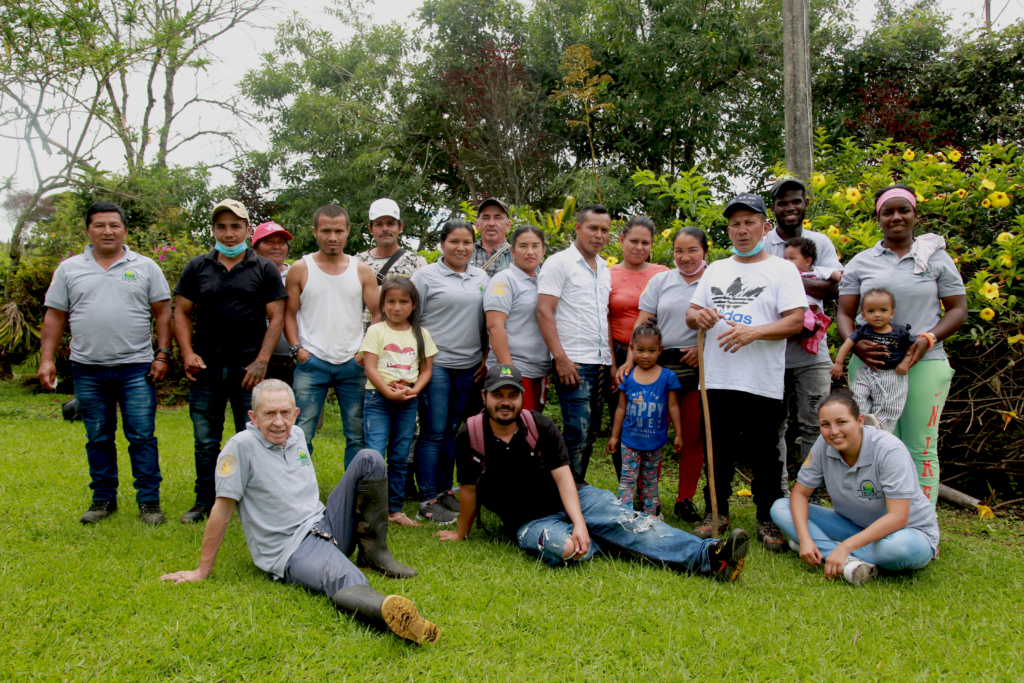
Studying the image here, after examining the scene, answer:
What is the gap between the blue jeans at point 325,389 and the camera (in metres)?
4.61

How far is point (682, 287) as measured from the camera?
4.60 meters

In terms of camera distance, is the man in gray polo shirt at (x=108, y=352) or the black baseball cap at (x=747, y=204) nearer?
the black baseball cap at (x=747, y=204)

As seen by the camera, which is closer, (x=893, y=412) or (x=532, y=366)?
(x=893, y=412)

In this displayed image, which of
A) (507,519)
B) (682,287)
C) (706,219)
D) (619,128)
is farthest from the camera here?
(619,128)

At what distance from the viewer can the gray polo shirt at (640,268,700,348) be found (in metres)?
4.57

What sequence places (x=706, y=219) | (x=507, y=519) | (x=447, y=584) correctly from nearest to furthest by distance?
(x=447, y=584) < (x=507, y=519) < (x=706, y=219)

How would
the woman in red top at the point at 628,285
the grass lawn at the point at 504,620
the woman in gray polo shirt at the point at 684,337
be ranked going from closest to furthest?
the grass lawn at the point at 504,620 < the woman in gray polo shirt at the point at 684,337 < the woman in red top at the point at 628,285

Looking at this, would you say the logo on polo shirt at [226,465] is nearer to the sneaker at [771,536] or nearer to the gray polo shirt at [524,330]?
the gray polo shirt at [524,330]

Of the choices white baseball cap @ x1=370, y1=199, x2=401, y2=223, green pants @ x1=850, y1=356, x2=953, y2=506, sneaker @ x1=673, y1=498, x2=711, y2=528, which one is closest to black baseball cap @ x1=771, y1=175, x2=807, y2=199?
green pants @ x1=850, y1=356, x2=953, y2=506

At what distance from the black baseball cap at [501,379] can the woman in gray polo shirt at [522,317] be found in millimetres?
673

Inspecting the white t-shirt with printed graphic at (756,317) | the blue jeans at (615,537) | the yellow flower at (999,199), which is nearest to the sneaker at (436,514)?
the blue jeans at (615,537)

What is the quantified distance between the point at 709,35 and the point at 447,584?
15391 millimetres

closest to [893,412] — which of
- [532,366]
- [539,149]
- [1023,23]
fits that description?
[532,366]

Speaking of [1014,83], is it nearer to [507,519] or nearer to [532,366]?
[532,366]
